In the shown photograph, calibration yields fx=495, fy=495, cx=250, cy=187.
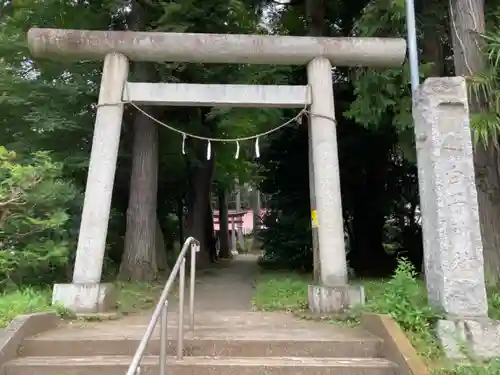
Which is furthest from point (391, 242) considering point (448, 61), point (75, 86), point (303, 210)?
point (75, 86)

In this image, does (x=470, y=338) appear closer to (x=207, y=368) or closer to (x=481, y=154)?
(x=207, y=368)

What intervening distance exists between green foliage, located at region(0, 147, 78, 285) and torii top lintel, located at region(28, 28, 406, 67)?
1667mm

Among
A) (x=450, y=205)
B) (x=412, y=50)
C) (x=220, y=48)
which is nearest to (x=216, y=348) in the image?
(x=450, y=205)

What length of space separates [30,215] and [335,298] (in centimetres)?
439

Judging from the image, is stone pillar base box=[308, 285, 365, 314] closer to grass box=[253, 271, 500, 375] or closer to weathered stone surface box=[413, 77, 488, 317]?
grass box=[253, 271, 500, 375]

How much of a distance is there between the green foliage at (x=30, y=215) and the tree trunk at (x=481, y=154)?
6088 mm

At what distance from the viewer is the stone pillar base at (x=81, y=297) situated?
6340 millimetres

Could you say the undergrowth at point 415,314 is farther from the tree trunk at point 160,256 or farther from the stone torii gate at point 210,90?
the tree trunk at point 160,256

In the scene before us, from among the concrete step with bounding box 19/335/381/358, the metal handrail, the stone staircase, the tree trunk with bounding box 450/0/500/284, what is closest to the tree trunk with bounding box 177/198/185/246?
the tree trunk with bounding box 450/0/500/284

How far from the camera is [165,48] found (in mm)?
7180

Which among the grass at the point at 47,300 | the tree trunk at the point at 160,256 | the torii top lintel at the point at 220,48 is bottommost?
the grass at the point at 47,300

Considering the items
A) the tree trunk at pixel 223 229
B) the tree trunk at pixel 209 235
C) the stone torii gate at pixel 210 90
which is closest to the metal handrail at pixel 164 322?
the stone torii gate at pixel 210 90

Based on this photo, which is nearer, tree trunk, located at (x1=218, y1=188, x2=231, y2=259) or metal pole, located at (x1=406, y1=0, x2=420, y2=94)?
metal pole, located at (x1=406, y1=0, x2=420, y2=94)

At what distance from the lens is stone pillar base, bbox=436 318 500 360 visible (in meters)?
4.50
